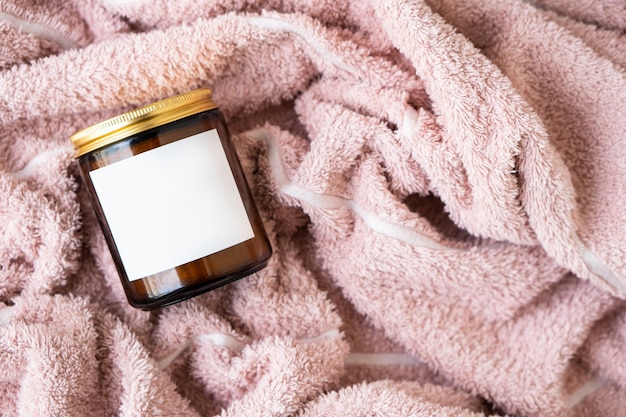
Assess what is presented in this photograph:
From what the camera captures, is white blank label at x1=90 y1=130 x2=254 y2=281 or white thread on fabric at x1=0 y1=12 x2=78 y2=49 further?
white thread on fabric at x1=0 y1=12 x2=78 y2=49

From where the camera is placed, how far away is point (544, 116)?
2.41 feet

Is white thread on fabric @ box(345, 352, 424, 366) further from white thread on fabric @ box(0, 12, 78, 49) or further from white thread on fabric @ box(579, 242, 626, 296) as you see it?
white thread on fabric @ box(0, 12, 78, 49)

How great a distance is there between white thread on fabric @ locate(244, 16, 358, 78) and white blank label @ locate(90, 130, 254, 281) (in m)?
0.16

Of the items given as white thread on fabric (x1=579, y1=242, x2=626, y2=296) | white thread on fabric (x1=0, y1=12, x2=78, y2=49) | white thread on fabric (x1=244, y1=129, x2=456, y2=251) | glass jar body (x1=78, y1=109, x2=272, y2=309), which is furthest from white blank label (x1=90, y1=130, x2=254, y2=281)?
white thread on fabric (x1=579, y1=242, x2=626, y2=296)

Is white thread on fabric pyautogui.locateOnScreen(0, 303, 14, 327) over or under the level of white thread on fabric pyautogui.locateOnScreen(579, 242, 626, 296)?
over

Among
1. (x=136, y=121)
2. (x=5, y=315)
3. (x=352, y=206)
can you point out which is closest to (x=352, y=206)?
(x=352, y=206)

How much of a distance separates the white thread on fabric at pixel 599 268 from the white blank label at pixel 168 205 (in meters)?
0.37

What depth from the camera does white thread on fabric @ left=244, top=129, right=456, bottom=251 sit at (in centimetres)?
72

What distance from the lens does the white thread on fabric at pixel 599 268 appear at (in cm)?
70

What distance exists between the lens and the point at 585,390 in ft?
2.53

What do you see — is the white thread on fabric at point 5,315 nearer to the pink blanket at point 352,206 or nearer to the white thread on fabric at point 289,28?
the pink blanket at point 352,206

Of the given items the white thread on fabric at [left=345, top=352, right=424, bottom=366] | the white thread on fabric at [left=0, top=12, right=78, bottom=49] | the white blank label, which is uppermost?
the white thread on fabric at [left=0, top=12, right=78, bottom=49]

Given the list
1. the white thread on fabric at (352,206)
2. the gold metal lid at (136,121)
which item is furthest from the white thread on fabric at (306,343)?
the gold metal lid at (136,121)

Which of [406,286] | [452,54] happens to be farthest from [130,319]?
[452,54]
